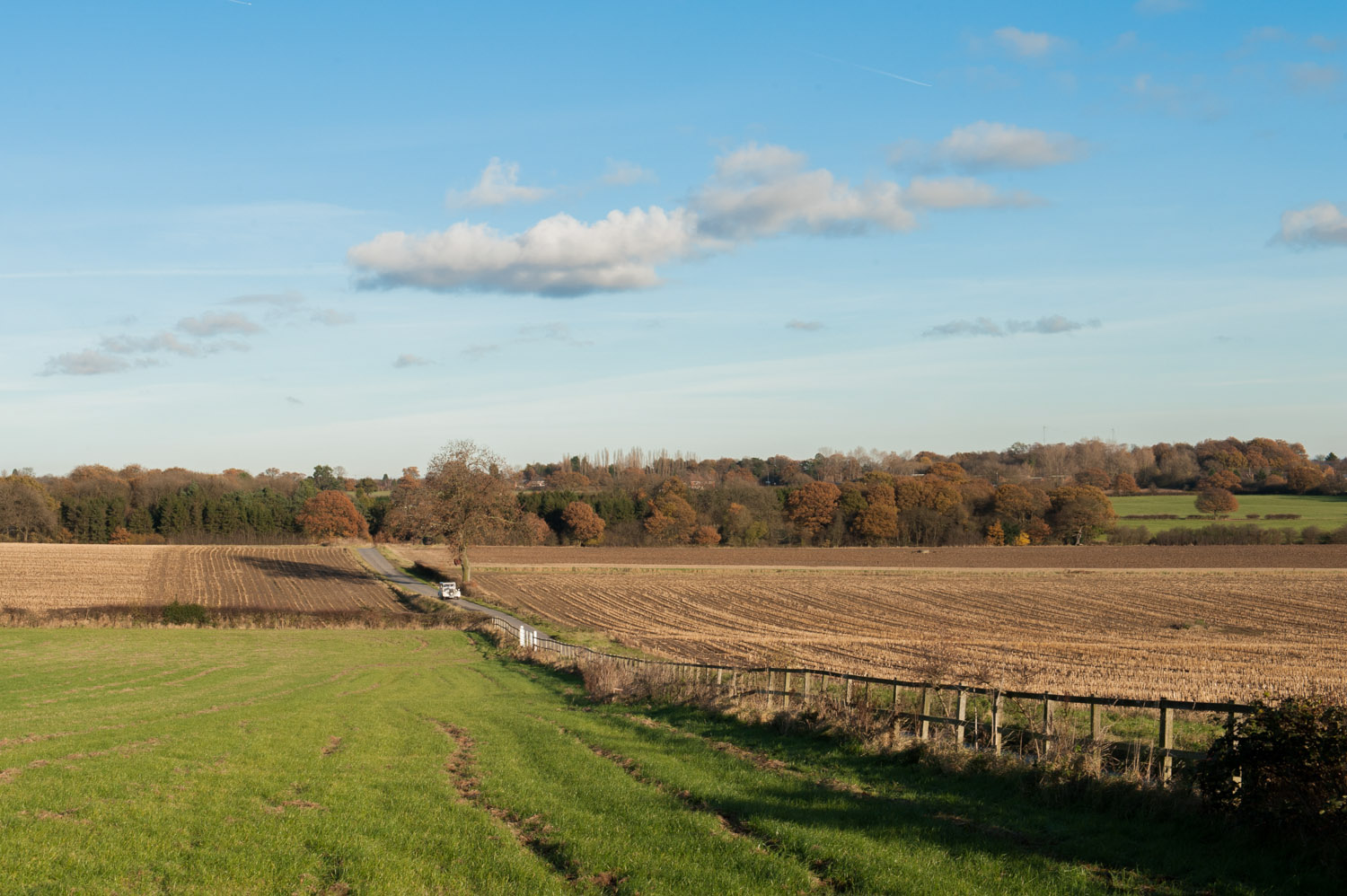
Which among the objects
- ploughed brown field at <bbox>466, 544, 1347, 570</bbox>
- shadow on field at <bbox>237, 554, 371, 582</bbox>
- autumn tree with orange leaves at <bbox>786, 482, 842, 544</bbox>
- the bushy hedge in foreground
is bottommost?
shadow on field at <bbox>237, 554, 371, 582</bbox>

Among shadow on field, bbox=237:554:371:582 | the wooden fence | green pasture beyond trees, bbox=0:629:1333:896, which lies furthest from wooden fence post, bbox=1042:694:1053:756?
shadow on field, bbox=237:554:371:582

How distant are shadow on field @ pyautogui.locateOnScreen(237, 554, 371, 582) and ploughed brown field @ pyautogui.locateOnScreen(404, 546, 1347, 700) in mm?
10666

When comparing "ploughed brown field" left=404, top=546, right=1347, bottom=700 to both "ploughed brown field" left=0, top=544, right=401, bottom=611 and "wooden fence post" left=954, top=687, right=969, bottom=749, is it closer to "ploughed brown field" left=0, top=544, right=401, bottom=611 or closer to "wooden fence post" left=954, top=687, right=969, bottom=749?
"wooden fence post" left=954, top=687, right=969, bottom=749

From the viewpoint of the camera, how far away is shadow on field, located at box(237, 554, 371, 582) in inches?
3115

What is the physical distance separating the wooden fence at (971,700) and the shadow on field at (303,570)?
6232 cm

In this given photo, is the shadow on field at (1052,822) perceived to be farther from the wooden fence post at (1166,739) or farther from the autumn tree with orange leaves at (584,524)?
the autumn tree with orange leaves at (584,524)

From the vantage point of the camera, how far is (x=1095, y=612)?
169 feet

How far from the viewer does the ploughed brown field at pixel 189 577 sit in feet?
205

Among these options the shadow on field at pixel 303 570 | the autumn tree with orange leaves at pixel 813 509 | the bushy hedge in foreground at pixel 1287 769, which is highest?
the bushy hedge in foreground at pixel 1287 769

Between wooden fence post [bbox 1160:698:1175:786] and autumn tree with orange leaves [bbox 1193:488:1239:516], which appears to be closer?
wooden fence post [bbox 1160:698:1175:786]

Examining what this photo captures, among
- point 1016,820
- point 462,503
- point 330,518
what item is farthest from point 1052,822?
point 330,518

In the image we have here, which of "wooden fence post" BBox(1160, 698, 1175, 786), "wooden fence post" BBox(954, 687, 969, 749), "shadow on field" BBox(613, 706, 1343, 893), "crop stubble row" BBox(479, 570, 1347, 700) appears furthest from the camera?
"crop stubble row" BBox(479, 570, 1347, 700)

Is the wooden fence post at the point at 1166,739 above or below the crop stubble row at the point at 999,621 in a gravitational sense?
above

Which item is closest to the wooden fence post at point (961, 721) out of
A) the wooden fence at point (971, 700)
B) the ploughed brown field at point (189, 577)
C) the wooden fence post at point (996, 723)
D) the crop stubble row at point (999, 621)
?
the wooden fence at point (971, 700)
